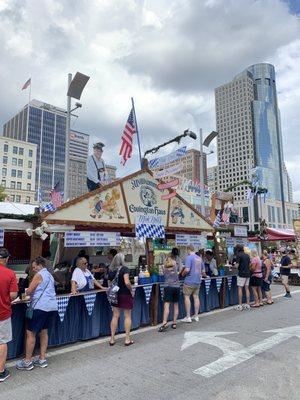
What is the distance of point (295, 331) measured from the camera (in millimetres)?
7266

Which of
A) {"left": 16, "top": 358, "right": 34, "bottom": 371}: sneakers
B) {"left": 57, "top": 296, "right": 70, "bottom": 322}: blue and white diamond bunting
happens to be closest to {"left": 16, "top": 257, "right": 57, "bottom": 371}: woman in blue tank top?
{"left": 16, "top": 358, "right": 34, "bottom": 371}: sneakers

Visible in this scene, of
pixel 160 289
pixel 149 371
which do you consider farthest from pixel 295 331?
pixel 149 371

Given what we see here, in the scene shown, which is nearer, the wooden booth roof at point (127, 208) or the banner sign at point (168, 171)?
the wooden booth roof at point (127, 208)

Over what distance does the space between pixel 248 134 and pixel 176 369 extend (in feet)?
182

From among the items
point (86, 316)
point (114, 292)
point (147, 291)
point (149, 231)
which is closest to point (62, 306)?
point (86, 316)

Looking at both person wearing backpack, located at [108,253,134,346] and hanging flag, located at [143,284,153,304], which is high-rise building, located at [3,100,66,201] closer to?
hanging flag, located at [143,284,153,304]

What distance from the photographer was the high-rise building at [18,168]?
97375mm

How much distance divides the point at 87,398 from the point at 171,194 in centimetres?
701

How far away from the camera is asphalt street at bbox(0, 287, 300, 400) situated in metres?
4.26

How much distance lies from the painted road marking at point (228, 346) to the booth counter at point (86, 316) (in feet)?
4.11

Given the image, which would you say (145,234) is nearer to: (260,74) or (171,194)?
(171,194)

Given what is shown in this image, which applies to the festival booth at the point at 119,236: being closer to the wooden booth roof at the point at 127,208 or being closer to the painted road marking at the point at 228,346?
the wooden booth roof at the point at 127,208

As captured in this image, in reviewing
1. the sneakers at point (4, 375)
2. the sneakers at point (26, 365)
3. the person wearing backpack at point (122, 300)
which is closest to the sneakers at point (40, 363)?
the sneakers at point (26, 365)

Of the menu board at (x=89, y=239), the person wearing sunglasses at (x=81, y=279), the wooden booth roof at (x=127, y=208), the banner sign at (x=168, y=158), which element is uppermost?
the banner sign at (x=168, y=158)
